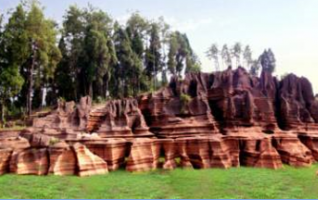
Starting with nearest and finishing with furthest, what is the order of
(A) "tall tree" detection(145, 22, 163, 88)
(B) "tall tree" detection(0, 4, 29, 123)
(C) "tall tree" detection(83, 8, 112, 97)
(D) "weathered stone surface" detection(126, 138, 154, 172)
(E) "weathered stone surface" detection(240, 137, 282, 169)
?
(D) "weathered stone surface" detection(126, 138, 154, 172)
(E) "weathered stone surface" detection(240, 137, 282, 169)
(B) "tall tree" detection(0, 4, 29, 123)
(C) "tall tree" detection(83, 8, 112, 97)
(A) "tall tree" detection(145, 22, 163, 88)

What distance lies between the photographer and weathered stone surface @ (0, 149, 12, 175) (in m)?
21.5

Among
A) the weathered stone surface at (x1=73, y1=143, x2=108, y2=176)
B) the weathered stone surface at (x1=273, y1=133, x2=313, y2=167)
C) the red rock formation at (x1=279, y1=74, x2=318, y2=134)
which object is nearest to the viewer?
the weathered stone surface at (x1=73, y1=143, x2=108, y2=176)

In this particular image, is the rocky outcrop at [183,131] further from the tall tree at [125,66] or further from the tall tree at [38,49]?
the tall tree at [125,66]

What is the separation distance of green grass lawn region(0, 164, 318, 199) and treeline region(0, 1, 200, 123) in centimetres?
1393

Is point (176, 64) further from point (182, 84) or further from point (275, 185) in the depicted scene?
point (275, 185)

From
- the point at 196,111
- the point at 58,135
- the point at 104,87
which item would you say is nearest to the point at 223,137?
the point at 196,111

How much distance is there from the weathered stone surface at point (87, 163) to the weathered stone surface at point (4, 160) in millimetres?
3650

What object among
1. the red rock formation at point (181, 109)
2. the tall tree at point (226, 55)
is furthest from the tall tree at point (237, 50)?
the red rock formation at point (181, 109)

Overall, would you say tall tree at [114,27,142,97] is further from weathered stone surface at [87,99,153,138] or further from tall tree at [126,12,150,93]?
weathered stone surface at [87,99,153,138]

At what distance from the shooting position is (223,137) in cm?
2600

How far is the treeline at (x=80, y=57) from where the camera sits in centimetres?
3241

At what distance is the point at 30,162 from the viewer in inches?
854

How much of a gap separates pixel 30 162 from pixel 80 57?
18.7 m

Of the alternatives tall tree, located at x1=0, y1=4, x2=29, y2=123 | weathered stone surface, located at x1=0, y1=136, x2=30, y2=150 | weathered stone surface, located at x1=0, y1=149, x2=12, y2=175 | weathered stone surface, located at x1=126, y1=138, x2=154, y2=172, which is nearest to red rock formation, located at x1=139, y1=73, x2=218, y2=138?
weathered stone surface, located at x1=126, y1=138, x2=154, y2=172
